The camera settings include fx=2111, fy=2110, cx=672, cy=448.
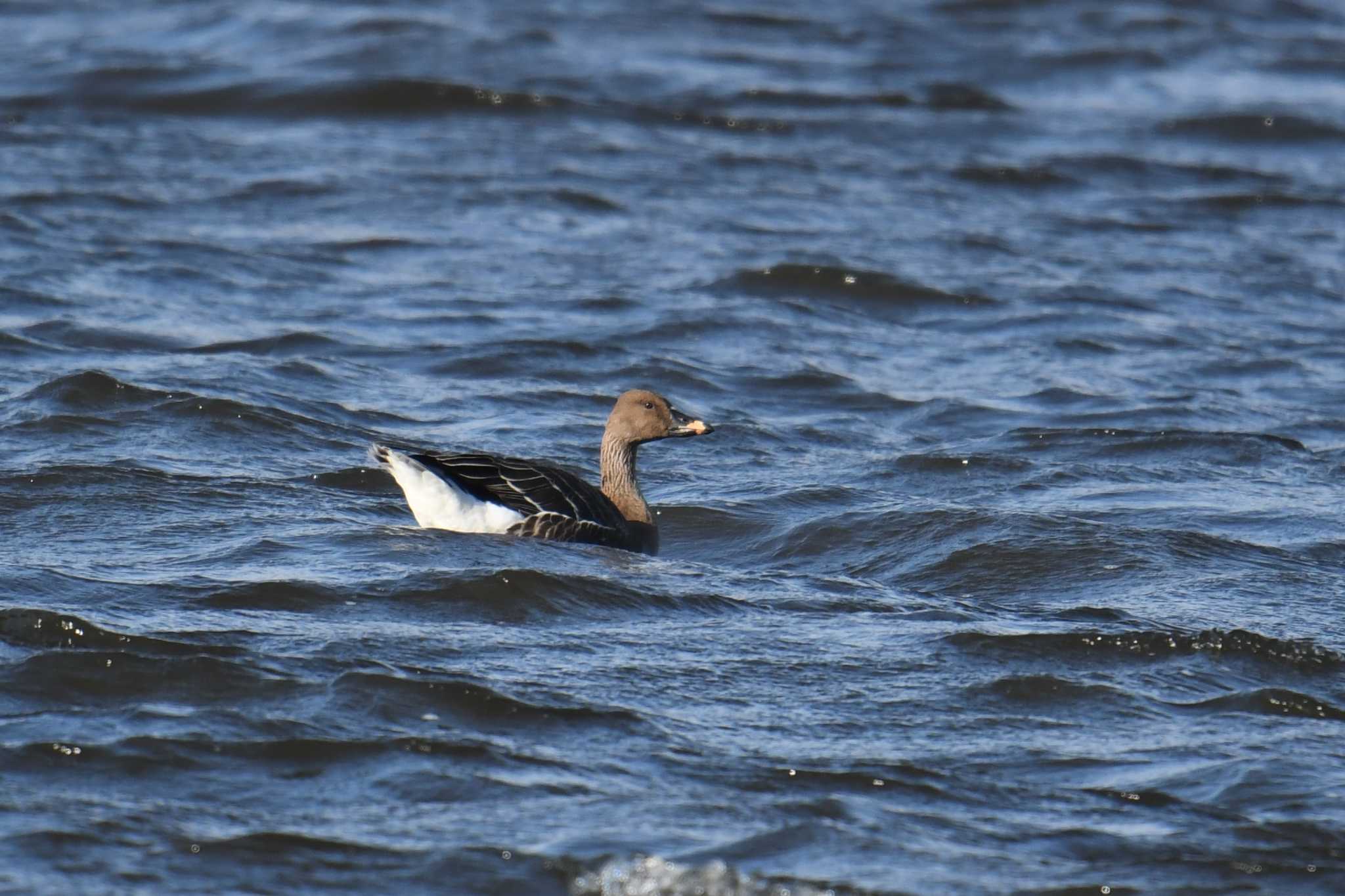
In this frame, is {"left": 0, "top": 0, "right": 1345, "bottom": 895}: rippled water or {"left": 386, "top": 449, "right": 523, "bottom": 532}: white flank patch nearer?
{"left": 0, "top": 0, "right": 1345, "bottom": 895}: rippled water

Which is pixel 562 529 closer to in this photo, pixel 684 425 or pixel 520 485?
pixel 520 485

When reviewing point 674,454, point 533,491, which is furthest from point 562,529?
point 674,454

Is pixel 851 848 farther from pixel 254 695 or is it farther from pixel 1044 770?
pixel 254 695

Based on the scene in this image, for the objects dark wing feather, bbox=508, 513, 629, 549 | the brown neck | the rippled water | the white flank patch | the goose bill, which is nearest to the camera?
the rippled water

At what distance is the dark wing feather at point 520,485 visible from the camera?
27.5 feet

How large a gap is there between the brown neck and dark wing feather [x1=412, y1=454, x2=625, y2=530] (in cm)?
40

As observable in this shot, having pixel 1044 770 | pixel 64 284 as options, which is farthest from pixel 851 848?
pixel 64 284

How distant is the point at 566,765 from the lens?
592 cm

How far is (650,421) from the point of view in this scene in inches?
367

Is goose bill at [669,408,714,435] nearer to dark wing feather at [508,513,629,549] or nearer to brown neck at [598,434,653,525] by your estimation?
brown neck at [598,434,653,525]

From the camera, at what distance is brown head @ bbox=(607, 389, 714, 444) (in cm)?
930

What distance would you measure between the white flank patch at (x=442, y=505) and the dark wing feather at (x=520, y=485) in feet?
0.10

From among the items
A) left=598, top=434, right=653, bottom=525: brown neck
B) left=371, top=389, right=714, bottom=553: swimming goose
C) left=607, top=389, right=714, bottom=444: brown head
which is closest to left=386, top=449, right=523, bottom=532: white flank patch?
left=371, top=389, right=714, bottom=553: swimming goose

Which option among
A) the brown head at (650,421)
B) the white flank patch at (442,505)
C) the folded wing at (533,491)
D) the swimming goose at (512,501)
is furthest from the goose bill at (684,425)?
the white flank patch at (442,505)
